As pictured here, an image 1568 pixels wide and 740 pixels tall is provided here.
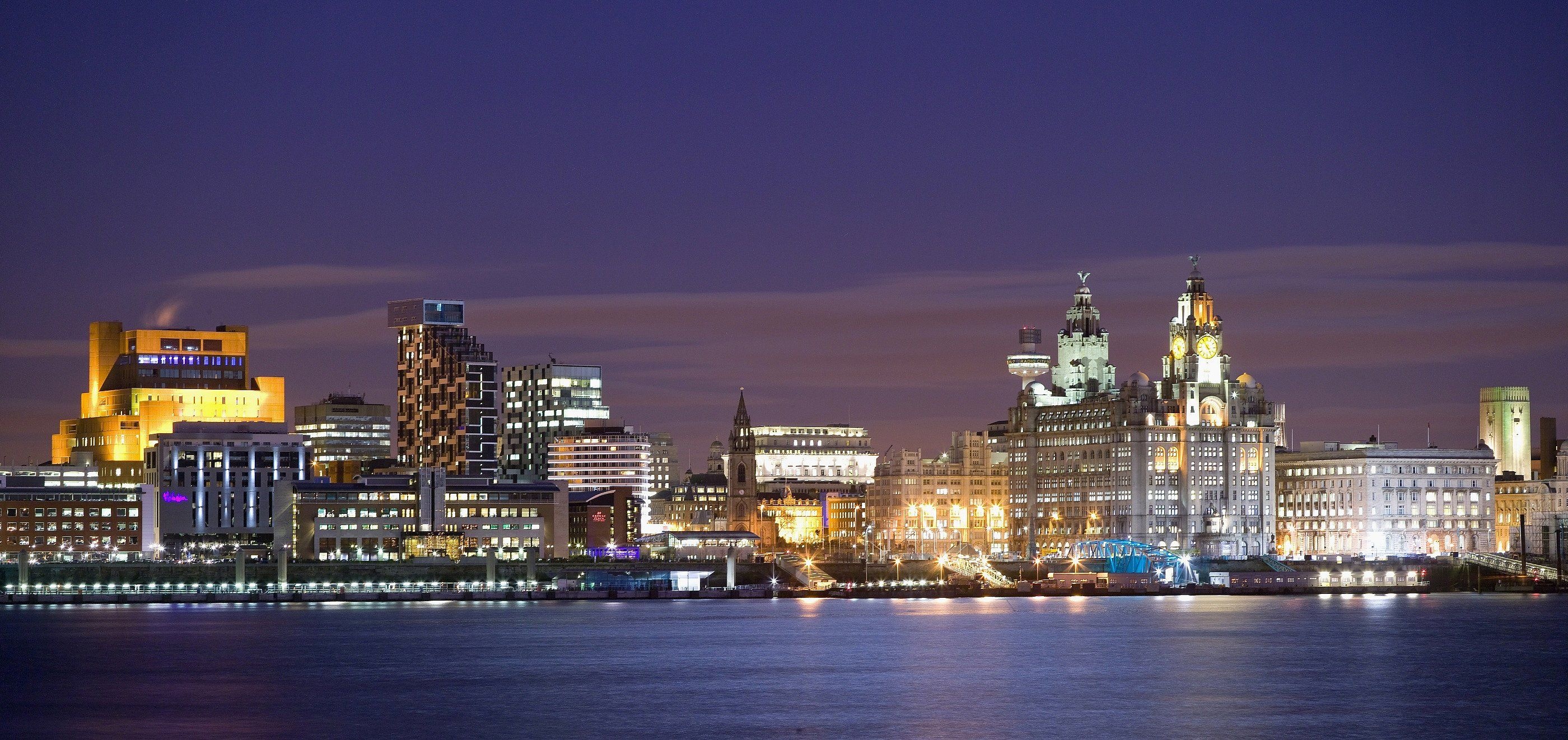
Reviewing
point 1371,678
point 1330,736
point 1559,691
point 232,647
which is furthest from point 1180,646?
point 232,647

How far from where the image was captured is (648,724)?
9562 centimetres

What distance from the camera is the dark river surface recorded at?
3772 inches

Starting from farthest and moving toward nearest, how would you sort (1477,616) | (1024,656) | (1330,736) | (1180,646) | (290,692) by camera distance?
1. (1477,616)
2. (1180,646)
3. (1024,656)
4. (290,692)
5. (1330,736)

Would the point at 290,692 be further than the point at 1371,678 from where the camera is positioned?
No

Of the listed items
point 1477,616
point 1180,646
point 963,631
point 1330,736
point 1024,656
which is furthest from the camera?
point 1477,616

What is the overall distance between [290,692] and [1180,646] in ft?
180

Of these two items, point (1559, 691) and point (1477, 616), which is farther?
point (1477, 616)

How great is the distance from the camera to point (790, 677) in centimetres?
11688

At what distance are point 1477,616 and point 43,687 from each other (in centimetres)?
11021

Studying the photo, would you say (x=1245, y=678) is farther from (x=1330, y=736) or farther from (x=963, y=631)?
(x=963, y=631)

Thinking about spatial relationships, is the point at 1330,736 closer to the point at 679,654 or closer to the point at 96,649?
the point at 679,654

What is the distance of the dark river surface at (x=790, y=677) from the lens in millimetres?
95812

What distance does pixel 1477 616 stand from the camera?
178250mm

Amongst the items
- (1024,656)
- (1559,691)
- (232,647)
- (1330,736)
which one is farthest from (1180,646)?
(232,647)
